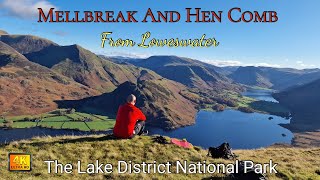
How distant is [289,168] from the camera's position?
22312 mm

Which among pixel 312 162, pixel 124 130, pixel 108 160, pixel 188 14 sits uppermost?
pixel 188 14

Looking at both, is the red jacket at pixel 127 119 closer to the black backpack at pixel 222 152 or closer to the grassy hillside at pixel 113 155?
the grassy hillside at pixel 113 155

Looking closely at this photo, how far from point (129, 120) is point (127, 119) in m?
0.18

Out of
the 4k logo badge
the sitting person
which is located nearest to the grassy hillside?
the 4k logo badge

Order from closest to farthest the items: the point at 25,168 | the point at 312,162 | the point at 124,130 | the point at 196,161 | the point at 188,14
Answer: the point at 25,168, the point at 196,161, the point at 124,130, the point at 312,162, the point at 188,14

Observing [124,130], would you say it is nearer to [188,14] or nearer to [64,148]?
[64,148]

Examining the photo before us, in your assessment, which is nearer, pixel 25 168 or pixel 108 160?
pixel 25 168

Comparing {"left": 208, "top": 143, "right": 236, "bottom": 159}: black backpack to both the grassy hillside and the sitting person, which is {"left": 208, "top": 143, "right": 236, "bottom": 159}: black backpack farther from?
the sitting person

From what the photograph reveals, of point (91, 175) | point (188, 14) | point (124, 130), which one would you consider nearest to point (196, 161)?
point (124, 130)

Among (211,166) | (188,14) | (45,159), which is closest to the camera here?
(45,159)

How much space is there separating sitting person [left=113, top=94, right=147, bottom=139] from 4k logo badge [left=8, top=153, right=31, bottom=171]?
693 centimetres

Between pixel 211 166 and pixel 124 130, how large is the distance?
23.9 feet

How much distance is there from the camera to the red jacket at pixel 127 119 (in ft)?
74.7

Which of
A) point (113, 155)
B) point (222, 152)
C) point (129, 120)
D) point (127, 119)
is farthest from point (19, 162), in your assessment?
point (222, 152)
